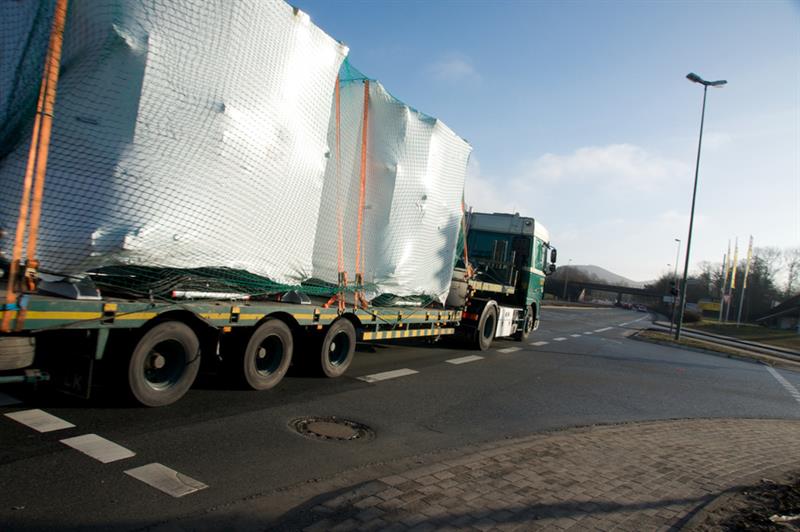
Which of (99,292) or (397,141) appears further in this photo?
(397,141)

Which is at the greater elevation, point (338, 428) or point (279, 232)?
point (279, 232)

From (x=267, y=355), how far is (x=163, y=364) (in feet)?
4.95

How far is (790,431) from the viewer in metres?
7.92

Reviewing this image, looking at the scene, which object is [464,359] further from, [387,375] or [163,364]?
[163,364]

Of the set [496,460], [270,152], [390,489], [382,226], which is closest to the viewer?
[390,489]

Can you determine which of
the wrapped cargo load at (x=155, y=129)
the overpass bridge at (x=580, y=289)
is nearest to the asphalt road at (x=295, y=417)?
the wrapped cargo load at (x=155, y=129)

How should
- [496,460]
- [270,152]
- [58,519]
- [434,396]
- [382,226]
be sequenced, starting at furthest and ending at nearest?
[382,226]
[434,396]
[270,152]
[496,460]
[58,519]

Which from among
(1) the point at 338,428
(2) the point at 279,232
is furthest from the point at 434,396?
(2) the point at 279,232

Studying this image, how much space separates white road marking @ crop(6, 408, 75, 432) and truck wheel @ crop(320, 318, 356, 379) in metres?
3.33

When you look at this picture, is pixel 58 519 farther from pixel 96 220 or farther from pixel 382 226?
pixel 382 226

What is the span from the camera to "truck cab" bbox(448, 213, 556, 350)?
43.4ft

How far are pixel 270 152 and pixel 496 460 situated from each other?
12.5ft

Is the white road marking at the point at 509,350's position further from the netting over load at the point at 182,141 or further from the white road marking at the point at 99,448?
the white road marking at the point at 99,448

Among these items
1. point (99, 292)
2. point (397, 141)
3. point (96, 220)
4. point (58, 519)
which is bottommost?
point (58, 519)
